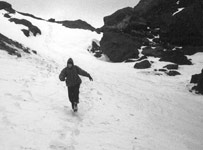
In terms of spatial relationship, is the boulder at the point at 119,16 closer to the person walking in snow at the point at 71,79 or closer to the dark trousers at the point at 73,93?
the person walking in snow at the point at 71,79

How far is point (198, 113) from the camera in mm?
12906

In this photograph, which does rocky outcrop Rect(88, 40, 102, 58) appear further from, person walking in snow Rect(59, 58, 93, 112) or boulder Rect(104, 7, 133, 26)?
person walking in snow Rect(59, 58, 93, 112)

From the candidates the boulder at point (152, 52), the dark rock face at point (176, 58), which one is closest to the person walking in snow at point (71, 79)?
the dark rock face at point (176, 58)

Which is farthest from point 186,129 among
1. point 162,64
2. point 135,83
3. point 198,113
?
point 162,64

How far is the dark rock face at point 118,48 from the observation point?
30.5 meters

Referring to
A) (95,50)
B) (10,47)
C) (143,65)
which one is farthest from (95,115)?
(95,50)

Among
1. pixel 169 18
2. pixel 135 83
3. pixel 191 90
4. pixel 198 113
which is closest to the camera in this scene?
pixel 198 113

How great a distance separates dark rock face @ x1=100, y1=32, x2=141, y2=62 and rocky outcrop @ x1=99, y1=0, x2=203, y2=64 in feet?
1.26

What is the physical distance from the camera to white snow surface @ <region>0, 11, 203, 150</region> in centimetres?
711

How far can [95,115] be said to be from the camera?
400 inches

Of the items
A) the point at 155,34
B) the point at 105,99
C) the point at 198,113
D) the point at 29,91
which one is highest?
the point at 155,34

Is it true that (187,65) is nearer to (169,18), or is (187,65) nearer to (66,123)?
(169,18)

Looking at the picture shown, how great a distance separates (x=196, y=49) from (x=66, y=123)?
26616 mm

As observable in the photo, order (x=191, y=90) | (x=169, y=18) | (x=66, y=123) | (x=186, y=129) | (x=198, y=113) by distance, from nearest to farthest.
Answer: (x=66, y=123)
(x=186, y=129)
(x=198, y=113)
(x=191, y=90)
(x=169, y=18)
